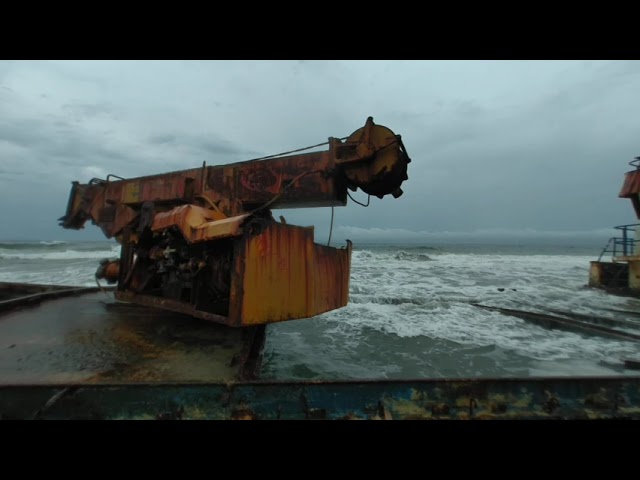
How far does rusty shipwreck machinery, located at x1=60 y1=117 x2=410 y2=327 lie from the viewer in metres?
3.12

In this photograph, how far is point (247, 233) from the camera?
3.03 metres

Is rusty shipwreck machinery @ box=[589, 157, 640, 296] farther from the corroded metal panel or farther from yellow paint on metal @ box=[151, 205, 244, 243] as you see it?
yellow paint on metal @ box=[151, 205, 244, 243]

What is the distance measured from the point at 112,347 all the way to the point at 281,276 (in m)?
2.24

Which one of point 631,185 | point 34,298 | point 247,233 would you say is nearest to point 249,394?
point 247,233

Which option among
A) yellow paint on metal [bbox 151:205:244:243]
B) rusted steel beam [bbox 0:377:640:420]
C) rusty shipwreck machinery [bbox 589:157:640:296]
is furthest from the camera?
rusty shipwreck machinery [bbox 589:157:640:296]

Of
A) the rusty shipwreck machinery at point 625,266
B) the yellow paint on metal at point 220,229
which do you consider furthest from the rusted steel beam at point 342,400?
the rusty shipwreck machinery at point 625,266

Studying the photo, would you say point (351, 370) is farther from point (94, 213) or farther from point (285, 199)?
A: point (94, 213)

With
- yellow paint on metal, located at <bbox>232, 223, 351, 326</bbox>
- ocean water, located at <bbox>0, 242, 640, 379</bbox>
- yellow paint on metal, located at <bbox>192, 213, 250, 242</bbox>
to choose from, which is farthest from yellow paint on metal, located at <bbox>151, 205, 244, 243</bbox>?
ocean water, located at <bbox>0, 242, 640, 379</bbox>

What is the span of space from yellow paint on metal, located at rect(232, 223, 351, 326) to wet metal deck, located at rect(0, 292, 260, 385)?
707 mm

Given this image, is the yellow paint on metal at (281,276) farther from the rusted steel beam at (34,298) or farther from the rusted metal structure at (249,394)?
the rusted steel beam at (34,298)

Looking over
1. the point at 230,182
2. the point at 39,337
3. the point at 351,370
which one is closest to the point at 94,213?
the point at 39,337

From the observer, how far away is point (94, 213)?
18.0 feet

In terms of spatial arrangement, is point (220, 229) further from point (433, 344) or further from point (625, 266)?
point (625, 266)

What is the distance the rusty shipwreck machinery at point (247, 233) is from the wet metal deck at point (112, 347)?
0.45 metres
